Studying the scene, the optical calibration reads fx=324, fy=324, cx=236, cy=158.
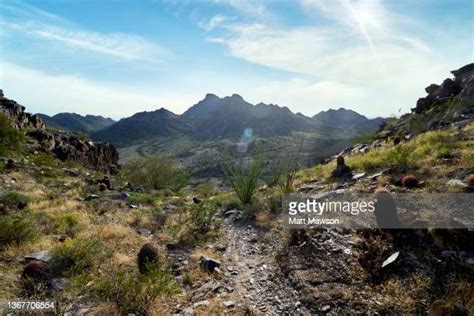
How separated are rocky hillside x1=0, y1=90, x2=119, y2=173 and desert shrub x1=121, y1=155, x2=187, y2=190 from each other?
8226mm

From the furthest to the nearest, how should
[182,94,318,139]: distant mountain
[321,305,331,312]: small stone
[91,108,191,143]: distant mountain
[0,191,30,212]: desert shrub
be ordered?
[91,108,191,143]: distant mountain → [182,94,318,139]: distant mountain → [0,191,30,212]: desert shrub → [321,305,331,312]: small stone

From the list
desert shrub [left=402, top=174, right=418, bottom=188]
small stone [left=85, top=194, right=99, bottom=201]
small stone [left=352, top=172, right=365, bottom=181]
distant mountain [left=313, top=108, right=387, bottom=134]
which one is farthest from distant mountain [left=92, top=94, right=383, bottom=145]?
desert shrub [left=402, top=174, right=418, bottom=188]

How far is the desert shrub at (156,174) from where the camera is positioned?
70.8 feet

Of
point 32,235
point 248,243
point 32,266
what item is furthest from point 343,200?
point 32,235

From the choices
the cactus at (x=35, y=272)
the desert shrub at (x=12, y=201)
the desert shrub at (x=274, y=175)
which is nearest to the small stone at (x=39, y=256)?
the cactus at (x=35, y=272)

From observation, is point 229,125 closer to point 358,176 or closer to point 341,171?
point 341,171

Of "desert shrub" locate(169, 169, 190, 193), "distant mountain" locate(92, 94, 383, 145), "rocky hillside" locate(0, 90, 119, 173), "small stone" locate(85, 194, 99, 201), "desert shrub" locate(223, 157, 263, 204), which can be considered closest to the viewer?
"desert shrub" locate(223, 157, 263, 204)

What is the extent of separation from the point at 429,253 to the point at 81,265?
6.21 metres

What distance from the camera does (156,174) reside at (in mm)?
22312

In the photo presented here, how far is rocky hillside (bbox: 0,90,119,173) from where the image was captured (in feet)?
101

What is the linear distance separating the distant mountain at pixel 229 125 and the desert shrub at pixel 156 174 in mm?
98829

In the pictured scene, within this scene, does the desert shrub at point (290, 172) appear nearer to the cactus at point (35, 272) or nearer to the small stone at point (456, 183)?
the small stone at point (456, 183)

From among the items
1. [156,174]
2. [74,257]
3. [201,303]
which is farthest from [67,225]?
[156,174]

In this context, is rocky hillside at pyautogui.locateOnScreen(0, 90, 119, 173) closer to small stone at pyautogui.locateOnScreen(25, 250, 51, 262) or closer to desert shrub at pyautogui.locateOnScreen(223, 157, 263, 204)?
desert shrub at pyautogui.locateOnScreen(223, 157, 263, 204)
